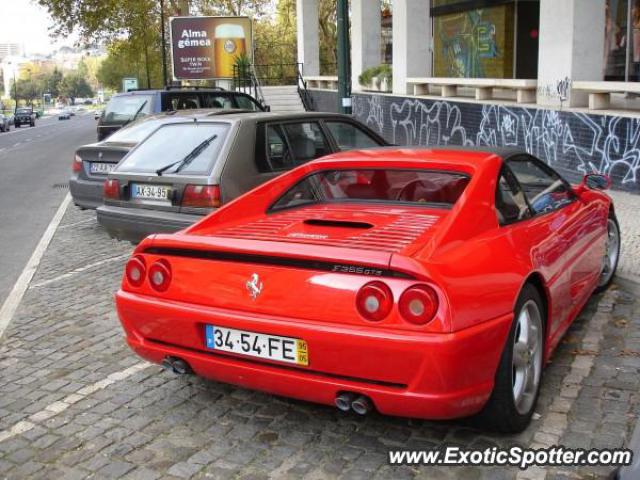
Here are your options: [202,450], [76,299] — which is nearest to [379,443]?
[202,450]

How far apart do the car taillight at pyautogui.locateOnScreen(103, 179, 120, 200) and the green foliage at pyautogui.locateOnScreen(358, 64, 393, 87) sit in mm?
14406

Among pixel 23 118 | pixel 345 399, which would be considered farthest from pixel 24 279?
pixel 23 118

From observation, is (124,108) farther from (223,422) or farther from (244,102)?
(223,422)

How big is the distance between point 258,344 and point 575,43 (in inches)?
402

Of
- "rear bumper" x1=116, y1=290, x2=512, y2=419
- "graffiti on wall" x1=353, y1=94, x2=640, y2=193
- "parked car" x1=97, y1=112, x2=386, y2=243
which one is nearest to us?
"rear bumper" x1=116, y1=290, x2=512, y2=419

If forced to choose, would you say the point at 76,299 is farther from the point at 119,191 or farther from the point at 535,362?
the point at 535,362

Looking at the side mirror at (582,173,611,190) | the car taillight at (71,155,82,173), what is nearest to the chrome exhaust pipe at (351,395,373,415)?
the side mirror at (582,173,611,190)

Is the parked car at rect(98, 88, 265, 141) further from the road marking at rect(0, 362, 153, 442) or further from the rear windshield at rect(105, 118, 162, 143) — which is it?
the road marking at rect(0, 362, 153, 442)

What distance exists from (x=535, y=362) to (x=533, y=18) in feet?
55.8

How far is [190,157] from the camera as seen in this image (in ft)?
22.2

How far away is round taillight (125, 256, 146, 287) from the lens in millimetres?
3922

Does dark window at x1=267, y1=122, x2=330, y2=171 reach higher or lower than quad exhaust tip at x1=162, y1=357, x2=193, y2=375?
higher

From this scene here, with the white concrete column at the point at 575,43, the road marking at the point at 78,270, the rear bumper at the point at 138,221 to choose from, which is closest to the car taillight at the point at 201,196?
the rear bumper at the point at 138,221

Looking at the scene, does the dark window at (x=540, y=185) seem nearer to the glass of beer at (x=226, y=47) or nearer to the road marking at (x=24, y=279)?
the road marking at (x=24, y=279)
